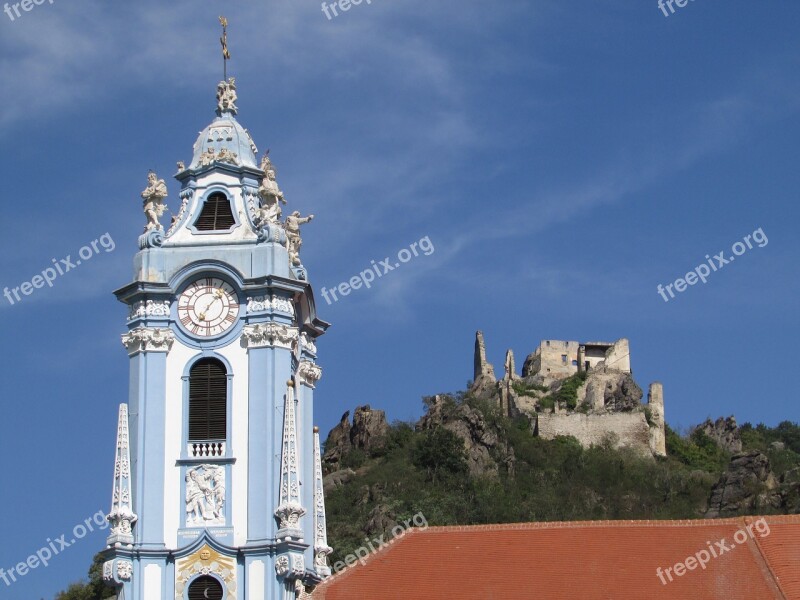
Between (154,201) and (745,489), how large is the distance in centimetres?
5278

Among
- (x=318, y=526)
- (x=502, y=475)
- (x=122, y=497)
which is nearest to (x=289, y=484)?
(x=318, y=526)

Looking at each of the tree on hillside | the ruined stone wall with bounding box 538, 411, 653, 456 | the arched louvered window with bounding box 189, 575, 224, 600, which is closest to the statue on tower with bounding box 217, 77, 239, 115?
the arched louvered window with bounding box 189, 575, 224, 600

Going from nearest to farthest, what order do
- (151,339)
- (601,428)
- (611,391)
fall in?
(151,339), (601,428), (611,391)

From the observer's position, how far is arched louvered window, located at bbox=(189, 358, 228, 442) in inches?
1535

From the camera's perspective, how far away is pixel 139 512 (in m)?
38.4

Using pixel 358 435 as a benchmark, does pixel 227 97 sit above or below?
below

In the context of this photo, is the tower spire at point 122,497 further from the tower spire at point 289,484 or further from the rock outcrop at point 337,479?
the rock outcrop at point 337,479

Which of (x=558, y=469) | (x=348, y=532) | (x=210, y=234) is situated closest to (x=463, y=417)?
(x=558, y=469)

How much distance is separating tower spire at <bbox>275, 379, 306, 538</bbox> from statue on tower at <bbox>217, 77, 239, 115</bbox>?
288 inches

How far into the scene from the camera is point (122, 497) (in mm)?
38281

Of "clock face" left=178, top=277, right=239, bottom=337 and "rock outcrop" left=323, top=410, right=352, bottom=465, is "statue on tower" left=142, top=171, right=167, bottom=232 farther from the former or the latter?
"rock outcrop" left=323, top=410, right=352, bottom=465

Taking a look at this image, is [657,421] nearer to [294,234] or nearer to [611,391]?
[611,391]
